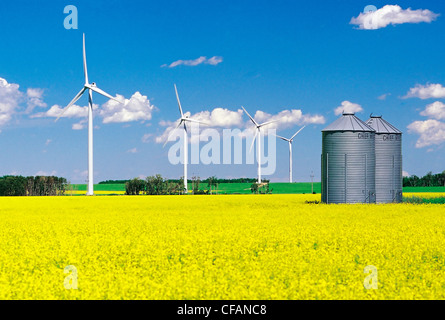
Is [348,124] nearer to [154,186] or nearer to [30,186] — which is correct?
[154,186]

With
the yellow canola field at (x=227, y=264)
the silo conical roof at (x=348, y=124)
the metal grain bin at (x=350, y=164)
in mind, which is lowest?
the yellow canola field at (x=227, y=264)

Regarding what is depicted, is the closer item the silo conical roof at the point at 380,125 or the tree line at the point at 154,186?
the silo conical roof at the point at 380,125

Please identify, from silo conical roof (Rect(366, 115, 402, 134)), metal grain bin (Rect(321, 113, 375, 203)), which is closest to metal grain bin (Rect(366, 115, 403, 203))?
silo conical roof (Rect(366, 115, 402, 134))

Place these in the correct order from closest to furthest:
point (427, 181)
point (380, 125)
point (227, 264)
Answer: point (227, 264) < point (380, 125) < point (427, 181)

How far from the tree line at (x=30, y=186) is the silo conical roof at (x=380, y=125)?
67898 millimetres

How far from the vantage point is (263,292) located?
1096cm

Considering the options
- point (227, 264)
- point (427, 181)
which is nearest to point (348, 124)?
point (227, 264)

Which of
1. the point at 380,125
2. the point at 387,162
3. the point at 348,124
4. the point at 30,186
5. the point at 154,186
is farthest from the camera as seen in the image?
the point at 30,186

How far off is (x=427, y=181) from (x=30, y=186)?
297 ft

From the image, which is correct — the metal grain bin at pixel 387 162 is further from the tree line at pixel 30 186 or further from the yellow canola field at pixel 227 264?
the tree line at pixel 30 186

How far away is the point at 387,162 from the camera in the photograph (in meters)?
54.5

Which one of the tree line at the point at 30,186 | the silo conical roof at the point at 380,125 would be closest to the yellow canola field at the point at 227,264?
the silo conical roof at the point at 380,125

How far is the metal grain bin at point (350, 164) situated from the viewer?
51.2m
